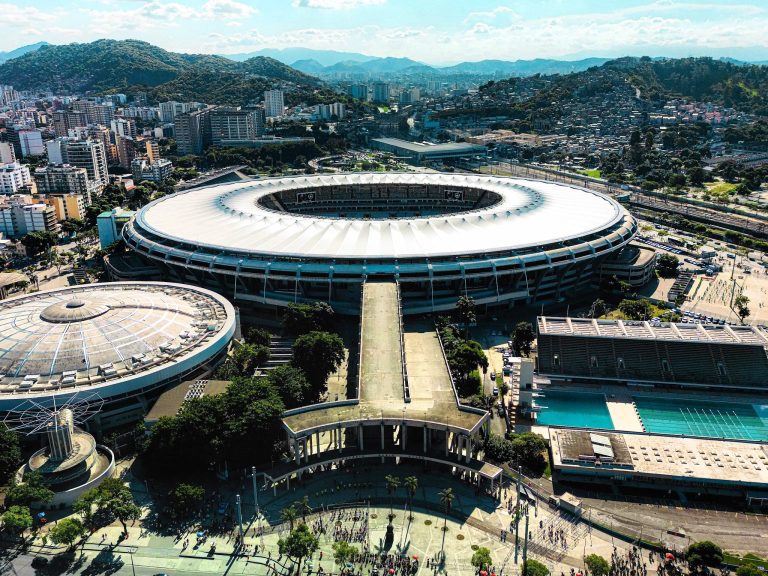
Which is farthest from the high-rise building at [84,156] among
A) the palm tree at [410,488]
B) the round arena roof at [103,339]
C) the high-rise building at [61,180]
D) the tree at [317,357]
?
the palm tree at [410,488]

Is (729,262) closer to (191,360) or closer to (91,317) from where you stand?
(191,360)

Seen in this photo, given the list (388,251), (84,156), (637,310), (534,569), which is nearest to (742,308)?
(637,310)

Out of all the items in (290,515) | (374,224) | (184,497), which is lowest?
(184,497)

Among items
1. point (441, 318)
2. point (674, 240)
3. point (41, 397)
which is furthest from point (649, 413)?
point (674, 240)

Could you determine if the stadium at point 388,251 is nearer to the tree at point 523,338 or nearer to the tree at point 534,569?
the tree at point 523,338

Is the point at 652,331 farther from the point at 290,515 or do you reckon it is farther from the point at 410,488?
the point at 290,515

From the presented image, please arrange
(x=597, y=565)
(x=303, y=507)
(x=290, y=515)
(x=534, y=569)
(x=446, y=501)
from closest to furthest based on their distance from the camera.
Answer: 1. (x=534, y=569)
2. (x=597, y=565)
3. (x=290, y=515)
4. (x=303, y=507)
5. (x=446, y=501)
